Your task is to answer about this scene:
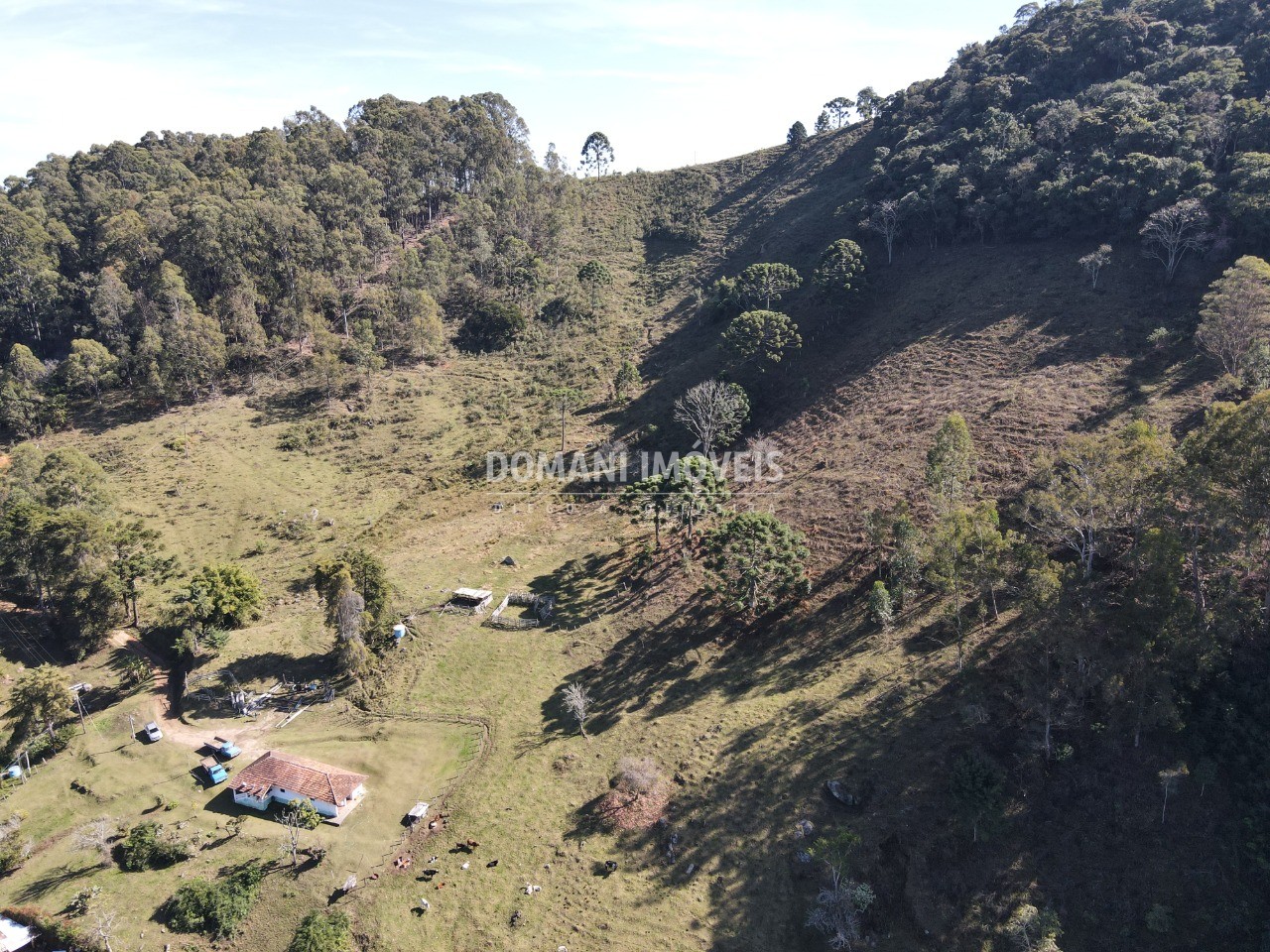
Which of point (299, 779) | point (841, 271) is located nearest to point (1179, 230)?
point (841, 271)

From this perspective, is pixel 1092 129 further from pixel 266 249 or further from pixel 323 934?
pixel 266 249

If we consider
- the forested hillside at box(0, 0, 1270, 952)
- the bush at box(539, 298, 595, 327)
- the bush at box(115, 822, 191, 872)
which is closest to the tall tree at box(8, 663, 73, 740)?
the forested hillside at box(0, 0, 1270, 952)

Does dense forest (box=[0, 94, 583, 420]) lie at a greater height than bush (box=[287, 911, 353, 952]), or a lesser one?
greater

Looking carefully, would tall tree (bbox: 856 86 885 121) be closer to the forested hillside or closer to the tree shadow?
the forested hillside

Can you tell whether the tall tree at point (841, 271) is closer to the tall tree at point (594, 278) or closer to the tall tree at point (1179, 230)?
the tall tree at point (1179, 230)

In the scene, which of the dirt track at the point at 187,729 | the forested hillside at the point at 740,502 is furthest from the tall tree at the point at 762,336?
the dirt track at the point at 187,729

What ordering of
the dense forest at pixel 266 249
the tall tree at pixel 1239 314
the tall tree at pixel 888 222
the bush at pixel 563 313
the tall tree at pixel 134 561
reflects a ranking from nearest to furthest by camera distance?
1. the tall tree at pixel 1239 314
2. the tall tree at pixel 134 561
3. the tall tree at pixel 888 222
4. the dense forest at pixel 266 249
5. the bush at pixel 563 313

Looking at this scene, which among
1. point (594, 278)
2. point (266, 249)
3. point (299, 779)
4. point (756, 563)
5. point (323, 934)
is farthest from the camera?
point (594, 278)
